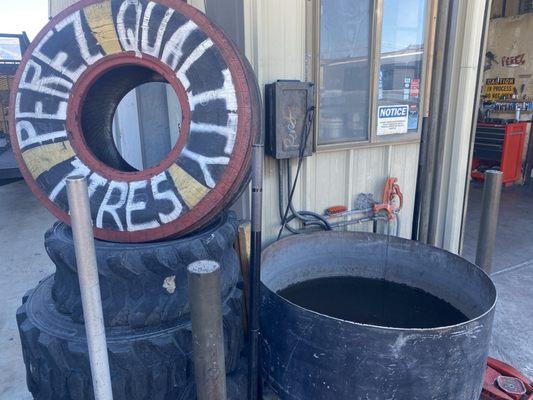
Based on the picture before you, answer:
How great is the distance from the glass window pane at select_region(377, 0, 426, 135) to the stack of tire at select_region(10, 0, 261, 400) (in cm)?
141

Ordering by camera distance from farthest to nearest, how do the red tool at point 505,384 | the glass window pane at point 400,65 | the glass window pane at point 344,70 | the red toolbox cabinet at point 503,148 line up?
1. the red toolbox cabinet at point 503,148
2. the glass window pane at point 400,65
3. the glass window pane at point 344,70
4. the red tool at point 505,384

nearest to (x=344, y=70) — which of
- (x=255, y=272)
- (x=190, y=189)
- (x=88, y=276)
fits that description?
(x=190, y=189)

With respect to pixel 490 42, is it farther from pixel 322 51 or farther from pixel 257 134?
pixel 257 134

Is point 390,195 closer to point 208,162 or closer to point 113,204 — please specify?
point 208,162

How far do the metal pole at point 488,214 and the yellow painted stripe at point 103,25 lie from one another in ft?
7.21

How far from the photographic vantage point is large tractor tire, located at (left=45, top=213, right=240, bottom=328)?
1631 mm

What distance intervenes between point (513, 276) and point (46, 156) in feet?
12.6

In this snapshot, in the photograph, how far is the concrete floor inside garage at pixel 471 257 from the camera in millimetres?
2619

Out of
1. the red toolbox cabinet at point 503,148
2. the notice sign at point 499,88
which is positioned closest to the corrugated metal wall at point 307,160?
the red toolbox cabinet at point 503,148

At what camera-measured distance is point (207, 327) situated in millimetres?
1240

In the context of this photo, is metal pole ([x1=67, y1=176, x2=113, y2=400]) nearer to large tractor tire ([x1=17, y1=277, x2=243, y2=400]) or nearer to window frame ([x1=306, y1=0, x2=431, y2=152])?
large tractor tire ([x1=17, y1=277, x2=243, y2=400])

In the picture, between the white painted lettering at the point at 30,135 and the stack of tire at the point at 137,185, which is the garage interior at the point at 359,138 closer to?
the stack of tire at the point at 137,185

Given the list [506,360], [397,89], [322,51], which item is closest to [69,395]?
[322,51]

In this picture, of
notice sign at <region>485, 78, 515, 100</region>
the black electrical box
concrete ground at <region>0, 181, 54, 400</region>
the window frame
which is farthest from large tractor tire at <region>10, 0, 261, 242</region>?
notice sign at <region>485, 78, 515, 100</region>
